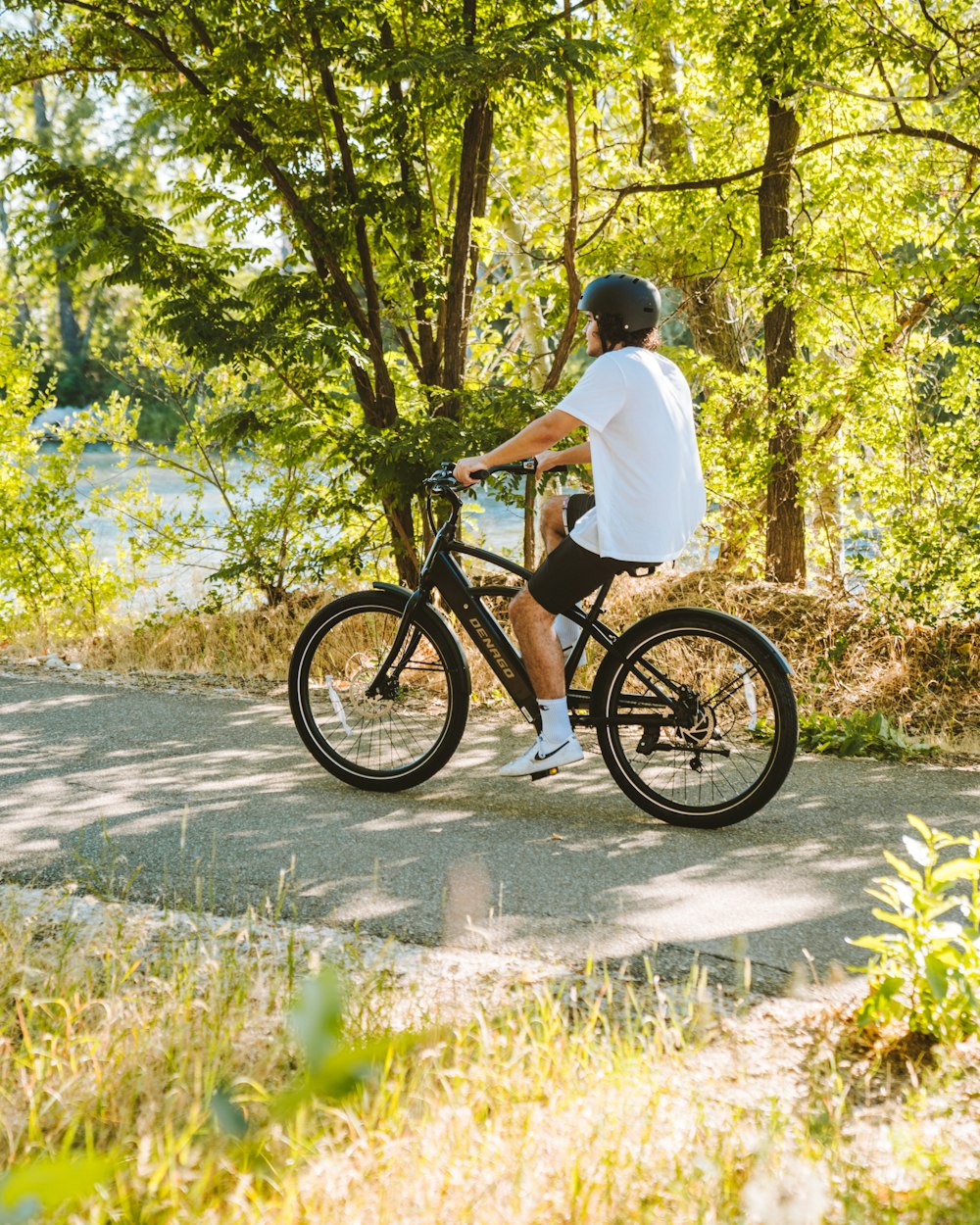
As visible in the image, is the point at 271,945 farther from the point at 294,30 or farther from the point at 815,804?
the point at 294,30

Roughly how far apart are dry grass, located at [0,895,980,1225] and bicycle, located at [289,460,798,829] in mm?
1554

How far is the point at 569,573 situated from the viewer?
4457mm

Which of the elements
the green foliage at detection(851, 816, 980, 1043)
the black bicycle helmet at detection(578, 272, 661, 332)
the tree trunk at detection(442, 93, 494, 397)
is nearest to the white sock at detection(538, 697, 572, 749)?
the black bicycle helmet at detection(578, 272, 661, 332)

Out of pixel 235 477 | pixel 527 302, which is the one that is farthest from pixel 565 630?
pixel 527 302

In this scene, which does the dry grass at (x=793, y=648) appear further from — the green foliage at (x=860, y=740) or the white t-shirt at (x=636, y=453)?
the white t-shirt at (x=636, y=453)

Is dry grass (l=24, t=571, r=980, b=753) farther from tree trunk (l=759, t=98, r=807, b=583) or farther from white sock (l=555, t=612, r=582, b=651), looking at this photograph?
white sock (l=555, t=612, r=582, b=651)

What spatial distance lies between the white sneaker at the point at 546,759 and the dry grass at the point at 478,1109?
1.56 meters

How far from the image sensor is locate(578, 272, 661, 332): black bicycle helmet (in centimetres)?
430

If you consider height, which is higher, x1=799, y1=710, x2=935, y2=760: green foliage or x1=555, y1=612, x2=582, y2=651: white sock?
x1=555, y1=612, x2=582, y2=651: white sock

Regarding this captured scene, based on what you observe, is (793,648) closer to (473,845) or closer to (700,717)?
(700,717)

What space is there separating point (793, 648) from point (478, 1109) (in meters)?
5.65

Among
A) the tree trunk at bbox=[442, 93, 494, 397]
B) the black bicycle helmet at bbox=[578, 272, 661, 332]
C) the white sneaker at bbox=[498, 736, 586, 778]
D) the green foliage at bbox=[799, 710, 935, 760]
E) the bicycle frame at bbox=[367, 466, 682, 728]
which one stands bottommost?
the green foliage at bbox=[799, 710, 935, 760]

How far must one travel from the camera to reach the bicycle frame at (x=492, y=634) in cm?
457

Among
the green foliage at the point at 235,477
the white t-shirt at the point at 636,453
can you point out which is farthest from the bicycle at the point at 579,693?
the green foliage at the point at 235,477
